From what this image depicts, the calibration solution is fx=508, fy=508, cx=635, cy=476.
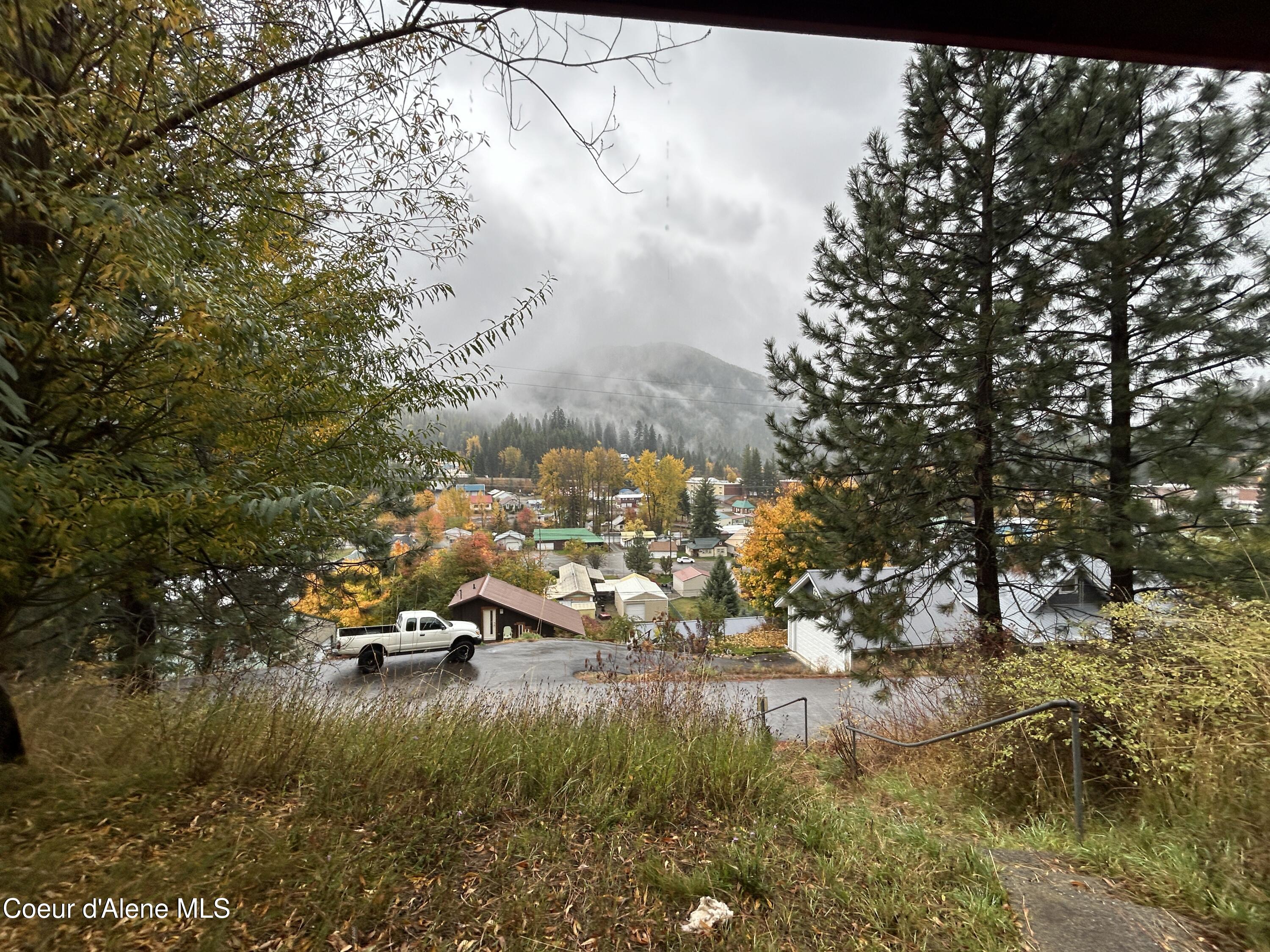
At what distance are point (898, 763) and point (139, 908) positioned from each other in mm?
6340

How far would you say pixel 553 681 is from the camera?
15.6 feet

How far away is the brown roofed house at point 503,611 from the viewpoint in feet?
43.2

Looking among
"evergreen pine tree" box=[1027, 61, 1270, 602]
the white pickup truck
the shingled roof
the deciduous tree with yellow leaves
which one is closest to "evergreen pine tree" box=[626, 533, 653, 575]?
the deciduous tree with yellow leaves

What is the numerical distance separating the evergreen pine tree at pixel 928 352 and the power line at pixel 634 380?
1.79 metres

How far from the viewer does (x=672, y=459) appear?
1070 inches

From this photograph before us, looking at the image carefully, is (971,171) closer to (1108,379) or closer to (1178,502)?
(1108,379)

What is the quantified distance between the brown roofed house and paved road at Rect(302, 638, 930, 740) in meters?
0.57

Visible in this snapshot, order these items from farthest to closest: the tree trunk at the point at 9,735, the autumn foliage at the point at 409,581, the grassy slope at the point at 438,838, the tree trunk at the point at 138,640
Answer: the autumn foliage at the point at 409,581
the tree trunk at the point at 138,640
the tree trunk at the point at 9,735
the grassy slope at the point at 438,838

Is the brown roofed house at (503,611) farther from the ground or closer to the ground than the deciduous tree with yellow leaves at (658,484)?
closer to the ground

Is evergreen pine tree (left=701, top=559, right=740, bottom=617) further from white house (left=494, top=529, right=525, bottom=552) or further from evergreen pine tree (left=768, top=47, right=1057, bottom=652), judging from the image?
evergreen pine tree (left=768, top=47, right=1057, bottom=652)

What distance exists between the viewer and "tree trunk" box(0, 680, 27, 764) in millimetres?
2373

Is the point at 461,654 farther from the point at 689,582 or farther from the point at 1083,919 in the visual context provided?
the point at 689,582

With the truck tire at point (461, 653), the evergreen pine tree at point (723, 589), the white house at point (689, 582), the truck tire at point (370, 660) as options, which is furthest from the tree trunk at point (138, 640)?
the white house at point (689, 582)

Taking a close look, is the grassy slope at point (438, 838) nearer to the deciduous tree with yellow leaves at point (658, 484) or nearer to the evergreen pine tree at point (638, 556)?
the deciduous tree with yellow leaves at point (658, 484)
